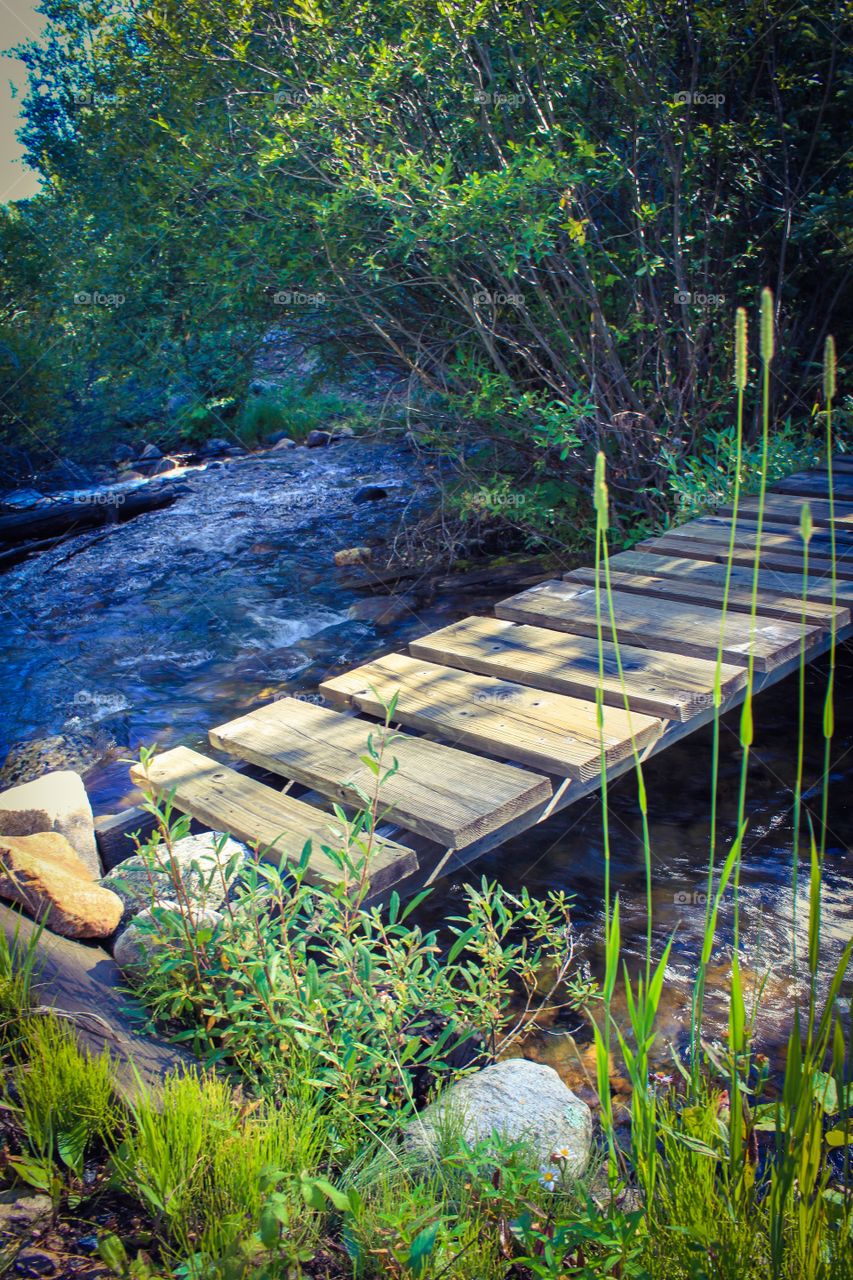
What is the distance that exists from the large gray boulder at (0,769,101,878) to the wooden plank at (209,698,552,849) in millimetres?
608

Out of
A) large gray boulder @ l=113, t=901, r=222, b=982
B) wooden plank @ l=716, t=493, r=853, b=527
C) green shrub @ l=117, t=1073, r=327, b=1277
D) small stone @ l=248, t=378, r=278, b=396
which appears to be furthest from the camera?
small stone @ l=248, t=378, r=278, b=396

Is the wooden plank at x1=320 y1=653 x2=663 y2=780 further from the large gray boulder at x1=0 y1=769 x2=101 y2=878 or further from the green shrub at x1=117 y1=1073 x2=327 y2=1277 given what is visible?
the green shrub at x1=117 y1=1073 x2=327 y2=1277

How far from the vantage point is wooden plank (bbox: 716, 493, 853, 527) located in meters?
5.08

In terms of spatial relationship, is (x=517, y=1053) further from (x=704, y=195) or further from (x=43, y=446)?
(x=43, y=446)

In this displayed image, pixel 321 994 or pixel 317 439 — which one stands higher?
pixel 317 439

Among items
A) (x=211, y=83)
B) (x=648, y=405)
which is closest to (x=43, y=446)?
(x=211, y=83)

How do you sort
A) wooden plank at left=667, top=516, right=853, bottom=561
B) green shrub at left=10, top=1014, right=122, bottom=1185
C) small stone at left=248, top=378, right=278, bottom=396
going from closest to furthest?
green shrub at left=10, top=1014, right=122, bottom=1185 → wooden plank at left=667, top=516, right=853, bottom=561 → small stone at left=248, top=378, right=278, bottom=396

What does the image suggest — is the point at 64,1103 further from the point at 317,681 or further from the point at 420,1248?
the point at 317,681

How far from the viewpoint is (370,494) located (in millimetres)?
10922

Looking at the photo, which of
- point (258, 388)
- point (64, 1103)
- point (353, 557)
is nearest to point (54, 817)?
point (64, 1103)

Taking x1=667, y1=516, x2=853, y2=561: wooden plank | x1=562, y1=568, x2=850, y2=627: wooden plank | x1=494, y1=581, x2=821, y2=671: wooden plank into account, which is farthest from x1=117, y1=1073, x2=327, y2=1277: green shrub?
→ x1=667, y1=516, x2=853, y2=561: wooden plank

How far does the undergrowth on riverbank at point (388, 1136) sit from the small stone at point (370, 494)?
877cm

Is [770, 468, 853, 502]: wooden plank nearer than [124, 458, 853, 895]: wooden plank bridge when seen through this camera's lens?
No

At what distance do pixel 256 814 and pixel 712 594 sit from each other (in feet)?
8.84
